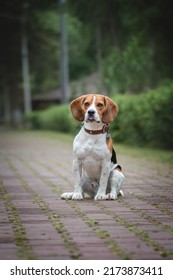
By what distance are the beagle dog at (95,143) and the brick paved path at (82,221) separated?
1.07ft

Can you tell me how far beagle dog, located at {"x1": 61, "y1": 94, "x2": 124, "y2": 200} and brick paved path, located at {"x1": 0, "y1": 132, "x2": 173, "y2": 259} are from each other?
327 millimetres

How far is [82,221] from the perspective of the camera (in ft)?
24.2

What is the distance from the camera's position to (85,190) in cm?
937

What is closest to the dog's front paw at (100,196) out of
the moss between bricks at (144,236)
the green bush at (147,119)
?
the moss between bricks at (144,236)

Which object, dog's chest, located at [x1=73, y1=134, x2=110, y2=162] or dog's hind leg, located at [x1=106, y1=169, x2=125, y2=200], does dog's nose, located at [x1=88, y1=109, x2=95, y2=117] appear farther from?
dog's hind leg, located at [x1=106, y1=169, x2=125, y2=200]

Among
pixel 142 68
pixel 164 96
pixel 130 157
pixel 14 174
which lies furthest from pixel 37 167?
pixel 142 68

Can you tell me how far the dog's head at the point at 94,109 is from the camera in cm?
866

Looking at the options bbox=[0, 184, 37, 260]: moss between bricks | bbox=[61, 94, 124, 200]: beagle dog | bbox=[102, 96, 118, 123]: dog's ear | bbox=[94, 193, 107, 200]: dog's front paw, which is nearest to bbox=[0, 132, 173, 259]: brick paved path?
bbox=[0, 184, 37, 260]: moss between bricks

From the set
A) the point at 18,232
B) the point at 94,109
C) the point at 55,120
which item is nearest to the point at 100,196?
the point at 94,109

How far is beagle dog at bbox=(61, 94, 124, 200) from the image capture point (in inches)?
344

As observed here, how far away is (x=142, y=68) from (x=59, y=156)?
27812 millimetres

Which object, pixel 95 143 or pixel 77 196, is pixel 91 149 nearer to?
pixel 95 143

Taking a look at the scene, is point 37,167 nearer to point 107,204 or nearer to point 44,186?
point 44,186

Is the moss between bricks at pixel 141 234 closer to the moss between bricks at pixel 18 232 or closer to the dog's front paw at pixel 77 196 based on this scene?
the dog's front paw at pixel 77 196
